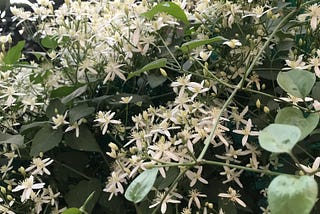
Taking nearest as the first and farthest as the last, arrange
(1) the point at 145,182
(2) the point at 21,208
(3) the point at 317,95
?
1. (1) the point at 145,182
2. (3) the point at 317,95
3. (2) the point at 21,208

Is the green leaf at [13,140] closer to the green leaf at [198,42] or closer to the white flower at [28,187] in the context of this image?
the white flower at [28,187]

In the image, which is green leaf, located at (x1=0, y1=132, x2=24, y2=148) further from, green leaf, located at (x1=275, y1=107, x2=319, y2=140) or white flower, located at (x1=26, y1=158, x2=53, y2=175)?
green leaf, located at (x1=275, y1=107, x2=319, y2=140)

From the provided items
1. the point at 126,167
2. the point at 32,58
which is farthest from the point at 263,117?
the point at 32,58

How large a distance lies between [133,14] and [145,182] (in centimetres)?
33

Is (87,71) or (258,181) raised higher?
(87,71)

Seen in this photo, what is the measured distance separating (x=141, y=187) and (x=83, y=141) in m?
0.25

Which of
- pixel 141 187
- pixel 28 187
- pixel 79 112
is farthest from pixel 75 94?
pixel 141 187

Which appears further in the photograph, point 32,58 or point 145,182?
point 32,58

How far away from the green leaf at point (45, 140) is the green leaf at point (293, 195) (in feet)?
1.26

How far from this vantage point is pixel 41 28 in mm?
818

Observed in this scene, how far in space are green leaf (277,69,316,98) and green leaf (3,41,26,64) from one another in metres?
0.43

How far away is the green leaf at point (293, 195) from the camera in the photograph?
297mm

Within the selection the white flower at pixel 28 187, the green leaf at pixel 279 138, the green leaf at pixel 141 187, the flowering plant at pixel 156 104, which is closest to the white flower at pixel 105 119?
the flowering plant at pixel 156 104

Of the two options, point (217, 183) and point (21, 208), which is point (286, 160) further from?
point (21, 208)
